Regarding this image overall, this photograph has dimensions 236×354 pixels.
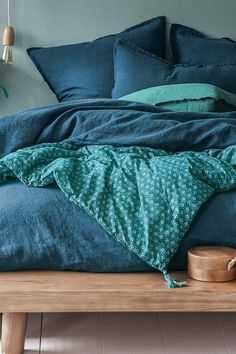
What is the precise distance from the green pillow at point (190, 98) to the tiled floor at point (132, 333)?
3.23 ft

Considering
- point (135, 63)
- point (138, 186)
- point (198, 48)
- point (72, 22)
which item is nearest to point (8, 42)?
point (72, 22)

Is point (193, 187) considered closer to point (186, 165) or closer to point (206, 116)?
point (186, 165)

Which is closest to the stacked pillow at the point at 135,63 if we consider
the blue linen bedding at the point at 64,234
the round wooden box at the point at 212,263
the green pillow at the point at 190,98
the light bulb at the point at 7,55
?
the light bulb at the point at 7,55

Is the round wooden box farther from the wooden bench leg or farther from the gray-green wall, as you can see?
the gray-green wall

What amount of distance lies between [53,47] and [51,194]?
6.27 ft

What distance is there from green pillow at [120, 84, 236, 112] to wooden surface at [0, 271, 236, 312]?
112 cm

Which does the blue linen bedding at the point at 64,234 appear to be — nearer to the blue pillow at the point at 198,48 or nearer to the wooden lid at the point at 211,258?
the wooden lid at the point at 211,258

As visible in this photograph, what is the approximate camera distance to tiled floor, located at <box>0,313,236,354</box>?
1942mm

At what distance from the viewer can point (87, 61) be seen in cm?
357

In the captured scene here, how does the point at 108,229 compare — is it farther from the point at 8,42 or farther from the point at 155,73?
the point at 8,42

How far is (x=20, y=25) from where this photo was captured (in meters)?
3.71

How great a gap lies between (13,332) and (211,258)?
0.63 meters

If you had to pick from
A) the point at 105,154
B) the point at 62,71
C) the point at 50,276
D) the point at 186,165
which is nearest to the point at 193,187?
the point at 186,165

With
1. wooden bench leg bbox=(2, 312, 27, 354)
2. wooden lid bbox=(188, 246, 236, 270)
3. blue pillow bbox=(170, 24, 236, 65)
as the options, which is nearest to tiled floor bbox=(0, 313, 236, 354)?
wooden bench leg bbox=(2, 312, 27, 354)
